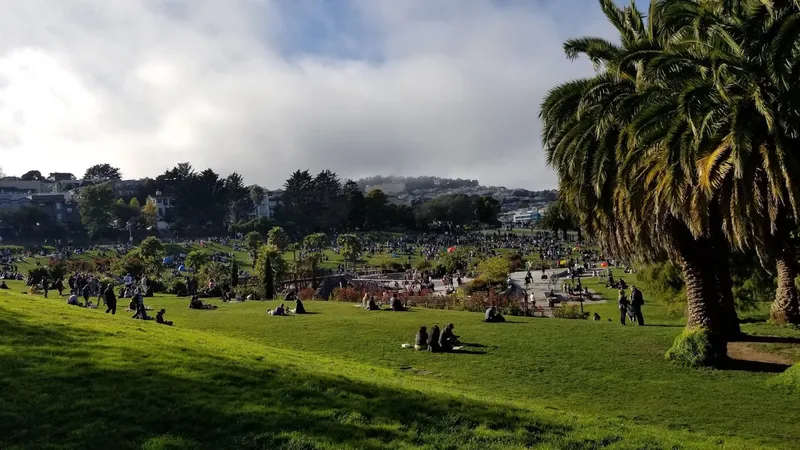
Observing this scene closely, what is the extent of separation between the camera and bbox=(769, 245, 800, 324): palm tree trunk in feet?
58.6

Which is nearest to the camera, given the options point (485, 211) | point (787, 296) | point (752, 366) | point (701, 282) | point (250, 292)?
point (752, 366)

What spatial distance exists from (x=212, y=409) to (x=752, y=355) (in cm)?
1306

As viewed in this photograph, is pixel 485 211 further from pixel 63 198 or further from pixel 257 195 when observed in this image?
pixel 63 198

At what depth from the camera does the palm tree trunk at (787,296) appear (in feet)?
58.6

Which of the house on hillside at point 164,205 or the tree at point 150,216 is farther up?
the house on hillside at point 164,205

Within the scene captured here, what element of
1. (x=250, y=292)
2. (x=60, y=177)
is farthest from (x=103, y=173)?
(x=250, y=292)

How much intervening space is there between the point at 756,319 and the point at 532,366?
11.4 metres

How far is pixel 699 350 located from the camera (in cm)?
1434

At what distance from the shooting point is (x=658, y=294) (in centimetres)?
2216

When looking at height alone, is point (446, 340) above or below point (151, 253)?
below

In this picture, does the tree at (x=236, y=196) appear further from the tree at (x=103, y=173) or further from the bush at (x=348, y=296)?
the bush at (x=348, y=296)

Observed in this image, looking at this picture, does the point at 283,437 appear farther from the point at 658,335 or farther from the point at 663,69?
the point at 658,335

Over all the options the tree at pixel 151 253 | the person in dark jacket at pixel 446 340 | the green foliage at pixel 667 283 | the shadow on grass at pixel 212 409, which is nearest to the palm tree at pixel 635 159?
the green foliage at pixel 667 283

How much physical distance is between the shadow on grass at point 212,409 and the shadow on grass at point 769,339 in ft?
35.2
